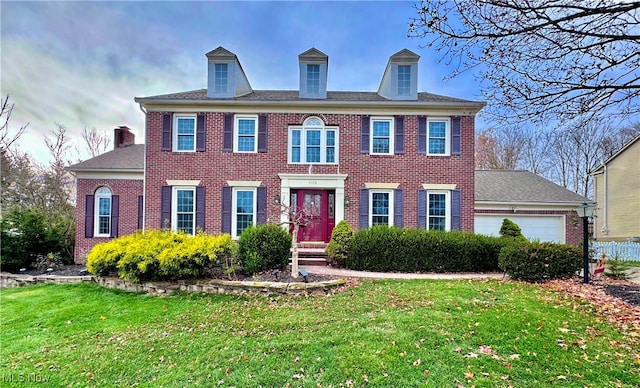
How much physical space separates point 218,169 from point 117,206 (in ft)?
14.2

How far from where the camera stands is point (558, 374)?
3.52m

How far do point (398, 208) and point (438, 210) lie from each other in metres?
1.50

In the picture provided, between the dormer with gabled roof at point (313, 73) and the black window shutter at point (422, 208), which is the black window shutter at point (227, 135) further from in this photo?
the black window shutter at point (422, 208)

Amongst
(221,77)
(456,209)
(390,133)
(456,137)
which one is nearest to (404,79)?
(390,133)

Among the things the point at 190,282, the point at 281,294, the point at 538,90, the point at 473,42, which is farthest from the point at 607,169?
the point at 190,282

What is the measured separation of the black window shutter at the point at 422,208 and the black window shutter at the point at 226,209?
703 centimetres

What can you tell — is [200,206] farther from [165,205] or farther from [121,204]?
[121,204]

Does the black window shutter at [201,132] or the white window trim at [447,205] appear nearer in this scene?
the white window trim at [447,205]

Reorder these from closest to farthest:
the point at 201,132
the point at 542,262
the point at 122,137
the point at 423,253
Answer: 1. the point at 542,262
2. the point at 423,253
3. the point at 201,132
4. the point at 122,137

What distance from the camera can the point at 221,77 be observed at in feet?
39.3

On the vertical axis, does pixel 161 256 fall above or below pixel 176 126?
below

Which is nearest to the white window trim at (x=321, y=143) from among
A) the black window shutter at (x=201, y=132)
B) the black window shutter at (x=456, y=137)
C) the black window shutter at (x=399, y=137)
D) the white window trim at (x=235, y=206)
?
the white window trim at (x=235, y=206)

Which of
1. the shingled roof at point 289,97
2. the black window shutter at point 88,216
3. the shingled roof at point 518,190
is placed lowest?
the black window shutter at point 88,216

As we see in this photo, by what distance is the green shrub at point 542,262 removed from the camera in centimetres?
738
